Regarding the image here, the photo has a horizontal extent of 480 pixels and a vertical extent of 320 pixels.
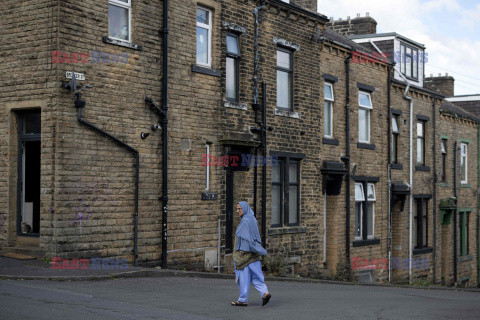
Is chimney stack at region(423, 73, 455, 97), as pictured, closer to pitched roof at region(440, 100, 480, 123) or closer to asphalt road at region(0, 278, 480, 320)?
pitched roof at region(440, 100, 480, 123)

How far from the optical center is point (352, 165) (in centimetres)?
2222

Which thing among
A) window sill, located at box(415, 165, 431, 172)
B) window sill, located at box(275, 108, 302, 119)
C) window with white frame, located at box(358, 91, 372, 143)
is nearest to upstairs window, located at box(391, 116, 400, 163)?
window sill, located at box(415, 165, 431, 172)

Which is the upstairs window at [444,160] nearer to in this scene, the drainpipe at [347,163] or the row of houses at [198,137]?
the row of houses at [198,137]

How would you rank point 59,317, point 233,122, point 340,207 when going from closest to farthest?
point 59,317 → point 233,122 → point 340,207

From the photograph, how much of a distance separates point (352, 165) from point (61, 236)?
40.2 feet

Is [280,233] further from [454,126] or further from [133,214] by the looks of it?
[454,126]

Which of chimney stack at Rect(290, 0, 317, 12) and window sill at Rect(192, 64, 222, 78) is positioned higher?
chimney stack at Rect(290, 0, 317, 12)

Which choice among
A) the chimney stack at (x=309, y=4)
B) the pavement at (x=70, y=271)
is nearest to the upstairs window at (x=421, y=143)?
the chimney stack at (x=309, y=4)

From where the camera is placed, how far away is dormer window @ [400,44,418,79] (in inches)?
1056

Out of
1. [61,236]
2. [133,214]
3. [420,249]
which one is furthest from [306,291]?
[420,249]

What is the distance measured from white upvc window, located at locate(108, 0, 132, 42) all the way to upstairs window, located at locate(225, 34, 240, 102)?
3.42 m

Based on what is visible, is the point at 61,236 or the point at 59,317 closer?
the point at 59,317

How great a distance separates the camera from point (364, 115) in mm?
23406

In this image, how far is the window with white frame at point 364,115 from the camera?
23047mm
